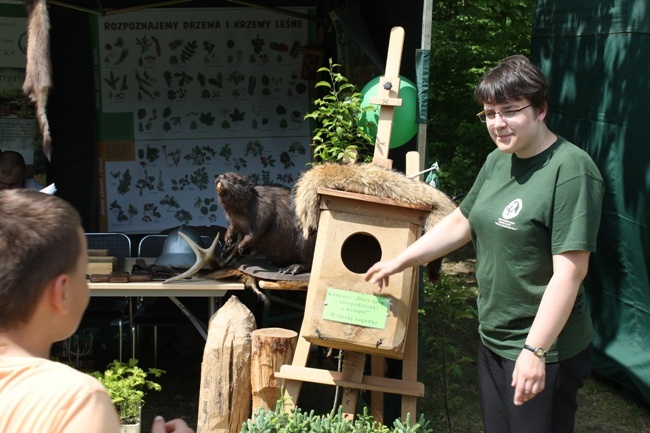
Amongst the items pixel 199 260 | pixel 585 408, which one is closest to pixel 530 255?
pixel 199 260

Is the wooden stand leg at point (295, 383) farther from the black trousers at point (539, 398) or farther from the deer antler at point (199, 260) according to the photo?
the black trousers at point (539, 398)

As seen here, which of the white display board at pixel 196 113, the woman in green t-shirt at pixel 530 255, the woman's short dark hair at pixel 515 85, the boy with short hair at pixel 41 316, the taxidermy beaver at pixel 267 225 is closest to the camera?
the boy with short hair at pixel 41 316

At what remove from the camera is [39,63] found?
13.5 ft

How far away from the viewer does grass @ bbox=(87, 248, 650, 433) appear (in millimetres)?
5336

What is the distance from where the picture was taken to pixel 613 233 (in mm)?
5508

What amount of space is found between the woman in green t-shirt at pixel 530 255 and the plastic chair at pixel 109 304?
3171 millimetres

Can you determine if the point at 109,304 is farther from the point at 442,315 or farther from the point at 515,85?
the point at 515,85

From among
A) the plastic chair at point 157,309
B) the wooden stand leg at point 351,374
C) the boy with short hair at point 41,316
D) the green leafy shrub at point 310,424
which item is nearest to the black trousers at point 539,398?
the green leafy shrub at point 310,424

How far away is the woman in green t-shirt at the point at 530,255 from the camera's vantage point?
269 centimetres

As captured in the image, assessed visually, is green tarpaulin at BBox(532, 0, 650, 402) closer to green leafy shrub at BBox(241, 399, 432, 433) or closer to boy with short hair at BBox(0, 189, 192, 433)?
green leafy shrub at BBox(241, 399, 432, 433)

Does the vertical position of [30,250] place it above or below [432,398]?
above

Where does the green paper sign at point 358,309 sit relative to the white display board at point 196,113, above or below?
below

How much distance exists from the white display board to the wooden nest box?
327 centimetres

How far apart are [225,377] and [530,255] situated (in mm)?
2087
